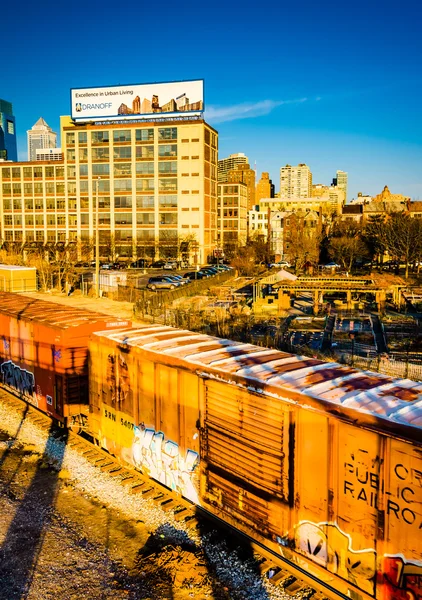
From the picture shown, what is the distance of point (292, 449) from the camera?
27.6 ft

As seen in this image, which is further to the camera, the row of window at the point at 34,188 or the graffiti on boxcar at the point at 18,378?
the row of window at the point at 34,188

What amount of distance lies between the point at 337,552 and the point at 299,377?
2862mm

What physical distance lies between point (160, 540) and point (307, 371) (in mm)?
4587

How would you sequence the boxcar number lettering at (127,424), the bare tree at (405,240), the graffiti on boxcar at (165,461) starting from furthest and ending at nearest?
the bare tree at (405,240) < the boxcar number lettering at (127,424) < the graffiti on boxcar at (165,461)

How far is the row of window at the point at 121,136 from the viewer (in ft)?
277

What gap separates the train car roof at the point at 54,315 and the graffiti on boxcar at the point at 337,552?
925 cm

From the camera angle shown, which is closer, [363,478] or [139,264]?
[363,478]

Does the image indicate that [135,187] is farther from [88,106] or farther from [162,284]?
[162,284]

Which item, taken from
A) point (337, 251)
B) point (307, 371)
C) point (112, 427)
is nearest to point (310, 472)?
point (307, 371)

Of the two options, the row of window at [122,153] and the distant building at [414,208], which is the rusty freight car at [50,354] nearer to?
the row of window at [122,153]

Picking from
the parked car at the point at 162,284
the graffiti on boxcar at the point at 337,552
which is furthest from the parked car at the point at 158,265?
the graffiti on boxcar at the point at 337,552

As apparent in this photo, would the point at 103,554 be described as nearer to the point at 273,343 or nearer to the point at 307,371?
the point at 307,371

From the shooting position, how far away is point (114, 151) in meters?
86.8

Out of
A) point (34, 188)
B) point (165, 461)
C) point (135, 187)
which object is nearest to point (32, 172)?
point (34, 188)
